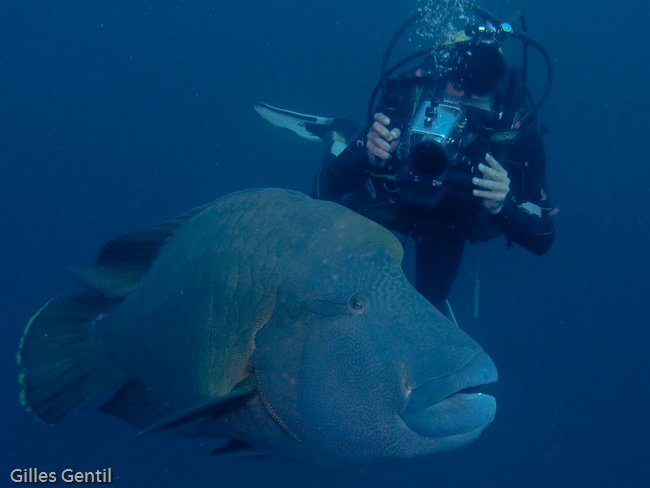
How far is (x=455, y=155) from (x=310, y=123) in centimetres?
419

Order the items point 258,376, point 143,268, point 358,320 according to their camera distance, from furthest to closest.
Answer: point 143,268, point 258,376, point 358,320

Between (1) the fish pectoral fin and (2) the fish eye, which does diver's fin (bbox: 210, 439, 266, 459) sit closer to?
(1) the fish pectoral fin

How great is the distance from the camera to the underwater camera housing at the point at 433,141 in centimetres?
282

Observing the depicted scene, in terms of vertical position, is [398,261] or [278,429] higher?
[398,261]

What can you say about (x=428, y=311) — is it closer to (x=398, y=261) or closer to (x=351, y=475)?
(x=398, y=261)

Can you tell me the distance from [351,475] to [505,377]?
5473mm

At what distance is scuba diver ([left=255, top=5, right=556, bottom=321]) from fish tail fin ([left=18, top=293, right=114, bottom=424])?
7.66 ft

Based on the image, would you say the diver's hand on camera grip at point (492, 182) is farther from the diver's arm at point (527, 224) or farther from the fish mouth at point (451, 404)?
the fish mouth at point (451, 404)

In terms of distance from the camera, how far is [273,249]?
1850mm

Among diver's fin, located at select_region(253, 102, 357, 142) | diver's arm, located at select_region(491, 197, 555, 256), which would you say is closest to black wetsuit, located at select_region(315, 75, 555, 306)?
diver's arm, located at select_region(491, 197, 555, 256)

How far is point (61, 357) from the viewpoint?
249cm

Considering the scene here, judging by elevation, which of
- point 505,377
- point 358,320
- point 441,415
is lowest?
point 505,377

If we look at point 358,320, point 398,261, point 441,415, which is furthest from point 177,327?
point 441,415

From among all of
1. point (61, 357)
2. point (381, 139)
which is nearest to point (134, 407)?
point (61, 357)
